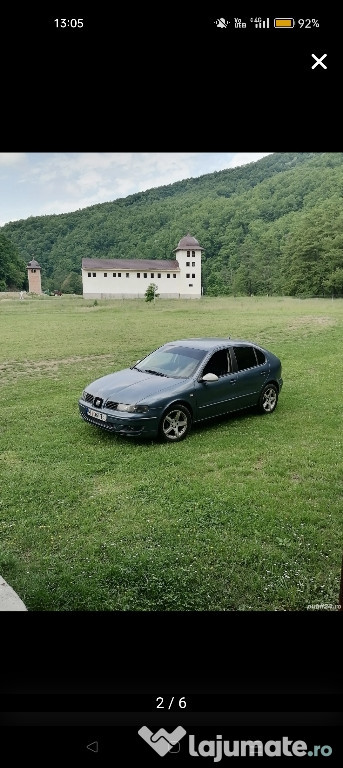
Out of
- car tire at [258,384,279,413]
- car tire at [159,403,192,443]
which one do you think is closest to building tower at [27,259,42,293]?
car tire at [159,403,192,443]

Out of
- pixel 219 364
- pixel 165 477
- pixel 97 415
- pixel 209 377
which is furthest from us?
pixel 219 364

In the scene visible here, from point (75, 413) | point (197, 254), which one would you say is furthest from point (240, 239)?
point (75, 413)

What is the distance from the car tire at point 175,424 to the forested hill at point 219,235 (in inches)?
38.0

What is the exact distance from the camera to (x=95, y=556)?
1.93 meters

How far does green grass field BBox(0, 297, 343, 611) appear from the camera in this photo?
5.73ft

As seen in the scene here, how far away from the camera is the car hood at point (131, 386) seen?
307cm

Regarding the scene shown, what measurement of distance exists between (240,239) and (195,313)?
68 cm

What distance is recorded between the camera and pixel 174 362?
10.9 ft
